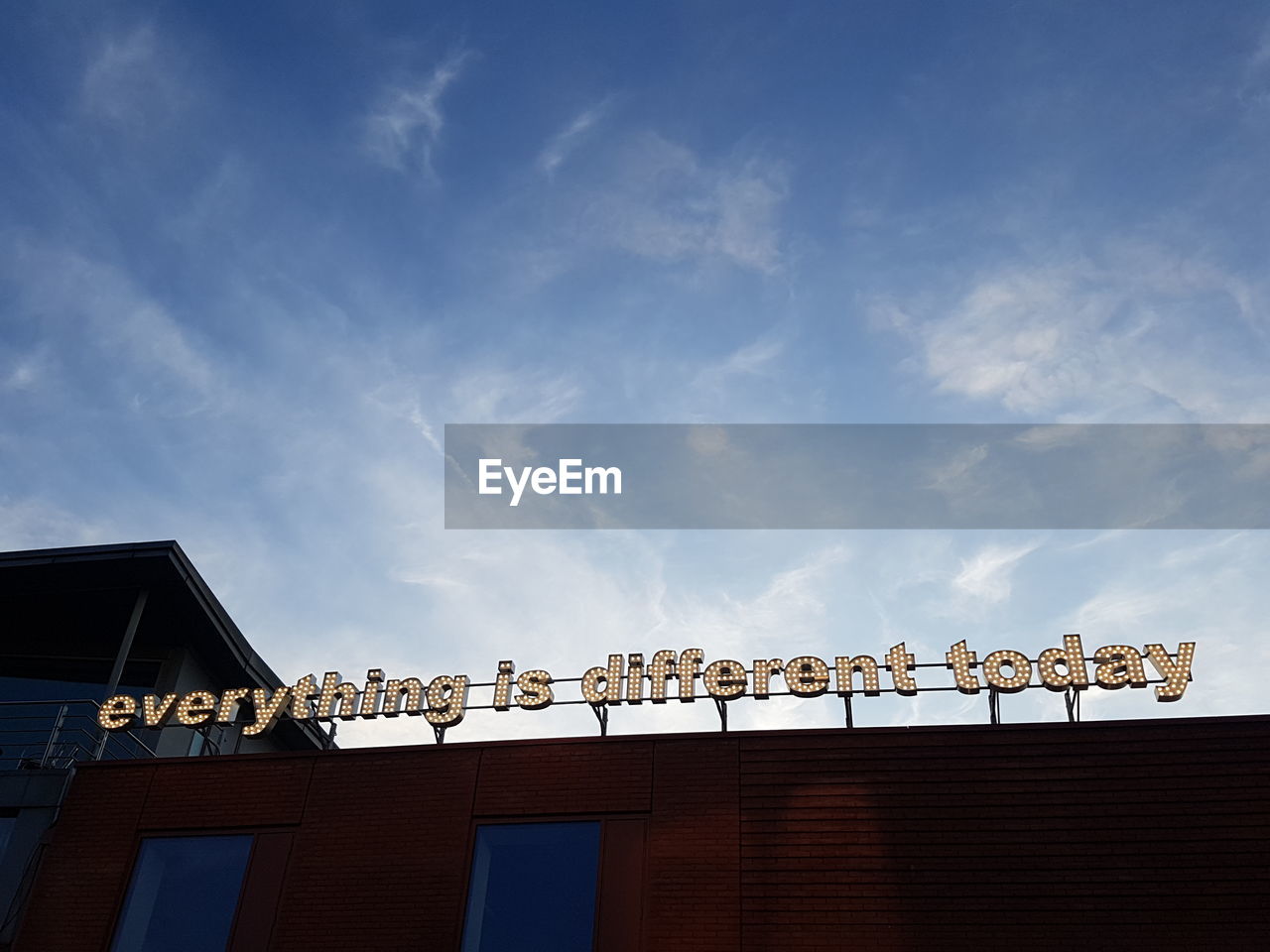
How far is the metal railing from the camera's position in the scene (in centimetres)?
2295

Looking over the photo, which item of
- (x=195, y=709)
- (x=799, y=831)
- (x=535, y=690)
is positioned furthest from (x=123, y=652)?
(x=799, y=831)

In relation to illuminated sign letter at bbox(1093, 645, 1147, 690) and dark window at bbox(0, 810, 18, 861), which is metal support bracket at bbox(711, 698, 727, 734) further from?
dark window at bbox(0, 810, 18, 861)

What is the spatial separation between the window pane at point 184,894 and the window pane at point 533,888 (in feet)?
15.1

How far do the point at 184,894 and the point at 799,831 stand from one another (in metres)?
11.3

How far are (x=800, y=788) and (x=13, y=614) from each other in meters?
21.3

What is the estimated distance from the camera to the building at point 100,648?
2450cm

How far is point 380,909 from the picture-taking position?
18406 mm

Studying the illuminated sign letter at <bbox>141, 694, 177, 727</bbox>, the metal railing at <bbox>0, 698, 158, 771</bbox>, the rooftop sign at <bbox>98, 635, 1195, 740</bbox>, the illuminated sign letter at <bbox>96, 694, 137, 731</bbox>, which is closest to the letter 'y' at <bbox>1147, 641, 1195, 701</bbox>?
the rooftop sign at <bbox>98, 635, 1195, 740</bbox>

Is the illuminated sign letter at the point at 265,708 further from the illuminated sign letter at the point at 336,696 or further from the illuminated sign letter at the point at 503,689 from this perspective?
the illuminated sign letter at the point at 503,689

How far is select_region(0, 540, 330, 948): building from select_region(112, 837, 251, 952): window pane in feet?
11.4

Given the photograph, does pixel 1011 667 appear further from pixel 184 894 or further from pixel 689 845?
pixel 184 894

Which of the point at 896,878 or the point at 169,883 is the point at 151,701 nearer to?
the point at 169,883

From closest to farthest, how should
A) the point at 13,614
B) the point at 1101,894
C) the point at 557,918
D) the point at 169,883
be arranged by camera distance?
the point at 1101,894 → the point at 557,918 → the point at 169,883 → the point at 13,614

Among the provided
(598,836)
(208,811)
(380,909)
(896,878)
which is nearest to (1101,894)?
(896,878)
